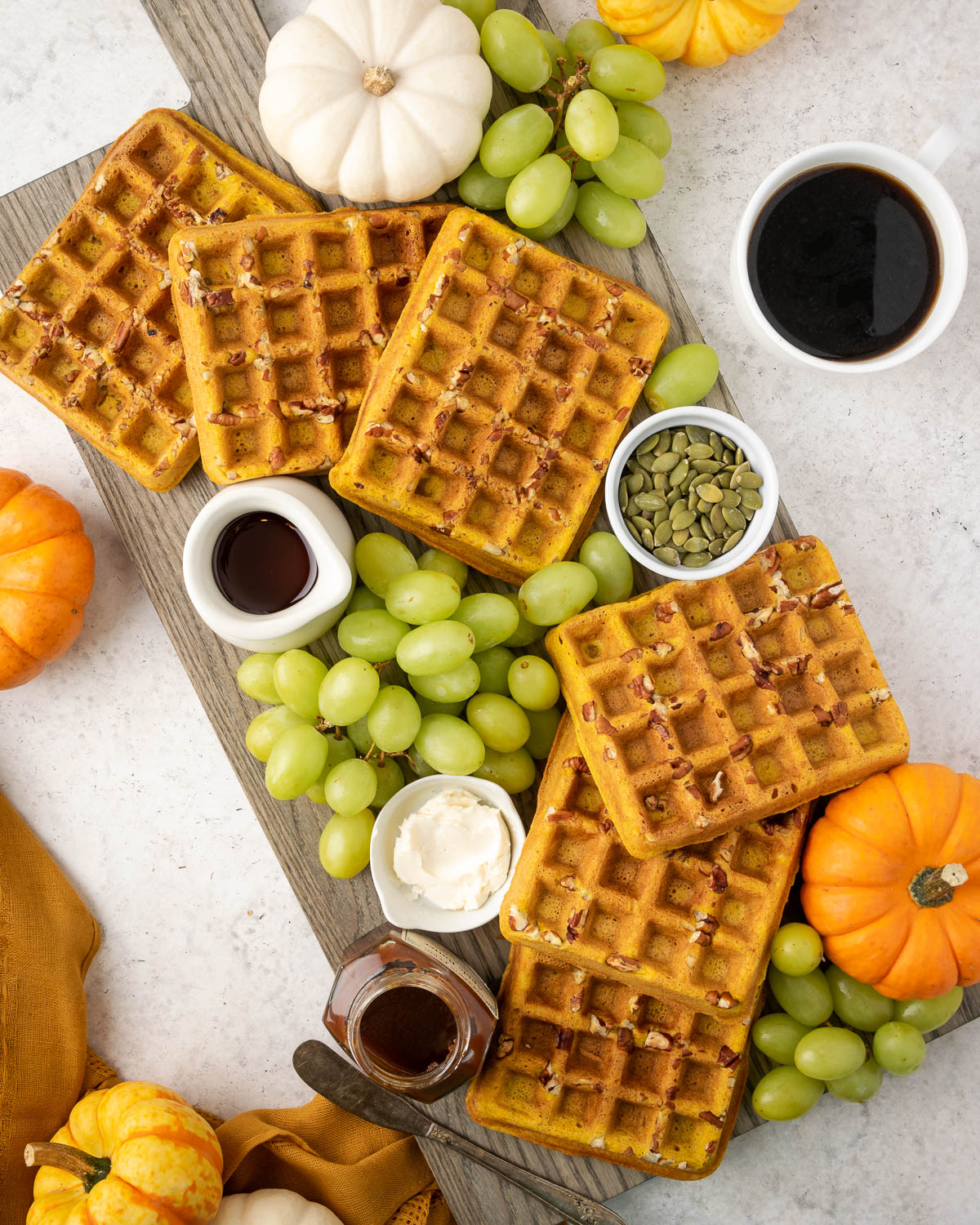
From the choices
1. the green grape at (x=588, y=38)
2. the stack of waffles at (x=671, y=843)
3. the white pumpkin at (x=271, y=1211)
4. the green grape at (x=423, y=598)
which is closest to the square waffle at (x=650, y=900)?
the stack of waffles at (x=671, y=843)

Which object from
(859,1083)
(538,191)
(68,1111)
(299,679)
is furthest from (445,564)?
(68,1111)

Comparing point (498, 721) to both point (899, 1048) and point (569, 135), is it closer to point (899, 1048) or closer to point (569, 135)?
point (899, 1048)

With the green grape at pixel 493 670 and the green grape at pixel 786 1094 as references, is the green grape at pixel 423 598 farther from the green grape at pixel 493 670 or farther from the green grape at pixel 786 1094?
the green grape at pixel 786 1094

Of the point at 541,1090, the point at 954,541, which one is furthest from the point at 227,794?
the point at 954,541

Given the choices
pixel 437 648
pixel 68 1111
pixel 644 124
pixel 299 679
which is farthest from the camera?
pixel 68 1111

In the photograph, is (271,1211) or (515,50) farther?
(271,1211)

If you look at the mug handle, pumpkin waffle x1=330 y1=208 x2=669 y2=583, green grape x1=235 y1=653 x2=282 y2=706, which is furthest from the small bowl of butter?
the mug handle

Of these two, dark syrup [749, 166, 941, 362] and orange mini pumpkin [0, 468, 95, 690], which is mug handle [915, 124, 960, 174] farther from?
orange mini pumpkin [0, 468, 95, 690]

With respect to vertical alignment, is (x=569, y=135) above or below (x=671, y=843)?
above
